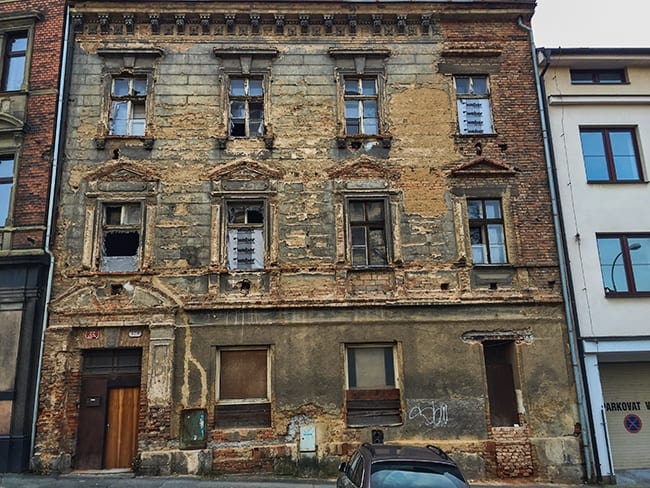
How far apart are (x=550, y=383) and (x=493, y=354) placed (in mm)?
1398

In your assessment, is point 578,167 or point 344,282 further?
point 578,167

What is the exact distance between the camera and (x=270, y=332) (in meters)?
12.5

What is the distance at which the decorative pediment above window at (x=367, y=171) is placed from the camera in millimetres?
13492

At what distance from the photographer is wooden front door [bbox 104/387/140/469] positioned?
11922 millimetres

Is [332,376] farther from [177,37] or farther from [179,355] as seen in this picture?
[177,37]

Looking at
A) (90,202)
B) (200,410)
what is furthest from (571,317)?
(90,202)

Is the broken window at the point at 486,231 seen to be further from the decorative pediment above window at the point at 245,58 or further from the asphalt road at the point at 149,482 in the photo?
the decorative pediment above window at the point at 245,58

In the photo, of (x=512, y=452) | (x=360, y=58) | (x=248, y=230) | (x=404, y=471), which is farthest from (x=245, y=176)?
(x=512, y=452)

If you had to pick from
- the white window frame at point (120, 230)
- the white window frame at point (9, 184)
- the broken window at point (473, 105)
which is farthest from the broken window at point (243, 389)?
the broken window at point (473, 105)

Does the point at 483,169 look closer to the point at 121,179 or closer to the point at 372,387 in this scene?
the point at 372,387

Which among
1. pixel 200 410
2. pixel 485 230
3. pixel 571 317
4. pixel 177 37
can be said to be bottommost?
pixel 200 410

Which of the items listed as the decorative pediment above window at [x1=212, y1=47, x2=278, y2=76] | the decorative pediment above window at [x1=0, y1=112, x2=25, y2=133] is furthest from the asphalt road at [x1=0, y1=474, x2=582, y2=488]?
the decorative pediment above window at [x1=212, y1=47, x2=278, y2=76]

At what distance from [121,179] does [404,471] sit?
9.96m

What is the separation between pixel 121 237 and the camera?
43.1 feet
